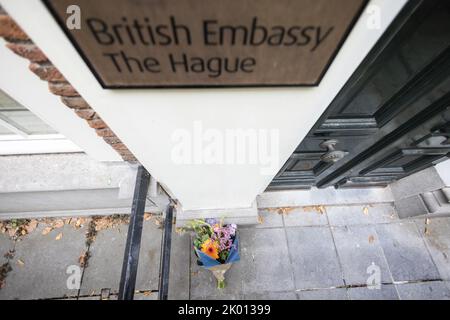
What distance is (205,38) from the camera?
813mm

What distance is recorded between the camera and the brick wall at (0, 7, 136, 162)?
1.09m

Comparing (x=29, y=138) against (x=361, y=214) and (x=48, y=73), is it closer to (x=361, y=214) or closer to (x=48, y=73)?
(x=48, y=73)

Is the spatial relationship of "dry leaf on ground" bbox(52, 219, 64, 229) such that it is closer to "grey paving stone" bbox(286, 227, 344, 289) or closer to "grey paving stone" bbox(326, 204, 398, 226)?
"grey paving stone" bbox(286, 227, 344, 289)

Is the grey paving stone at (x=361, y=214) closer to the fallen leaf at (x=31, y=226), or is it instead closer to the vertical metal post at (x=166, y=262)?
the vertical metal post at (x=166, y=262)

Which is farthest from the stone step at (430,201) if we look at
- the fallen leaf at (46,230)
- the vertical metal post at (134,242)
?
the fallen leaf at (46,230)

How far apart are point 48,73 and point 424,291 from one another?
4.43 meters

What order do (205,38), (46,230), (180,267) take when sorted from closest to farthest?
1. (205,38)
2. (180,267)
3. (46,230)

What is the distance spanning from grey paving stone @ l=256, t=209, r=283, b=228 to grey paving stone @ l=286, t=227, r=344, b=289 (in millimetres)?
162

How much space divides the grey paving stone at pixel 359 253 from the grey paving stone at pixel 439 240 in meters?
0.68

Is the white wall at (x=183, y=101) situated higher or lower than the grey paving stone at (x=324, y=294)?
higher

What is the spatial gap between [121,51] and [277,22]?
534 millimetres

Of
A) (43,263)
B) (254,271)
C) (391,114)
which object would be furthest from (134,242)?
(391,114)

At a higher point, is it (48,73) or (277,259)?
(48,73)

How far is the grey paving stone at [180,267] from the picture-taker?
2938 mm
